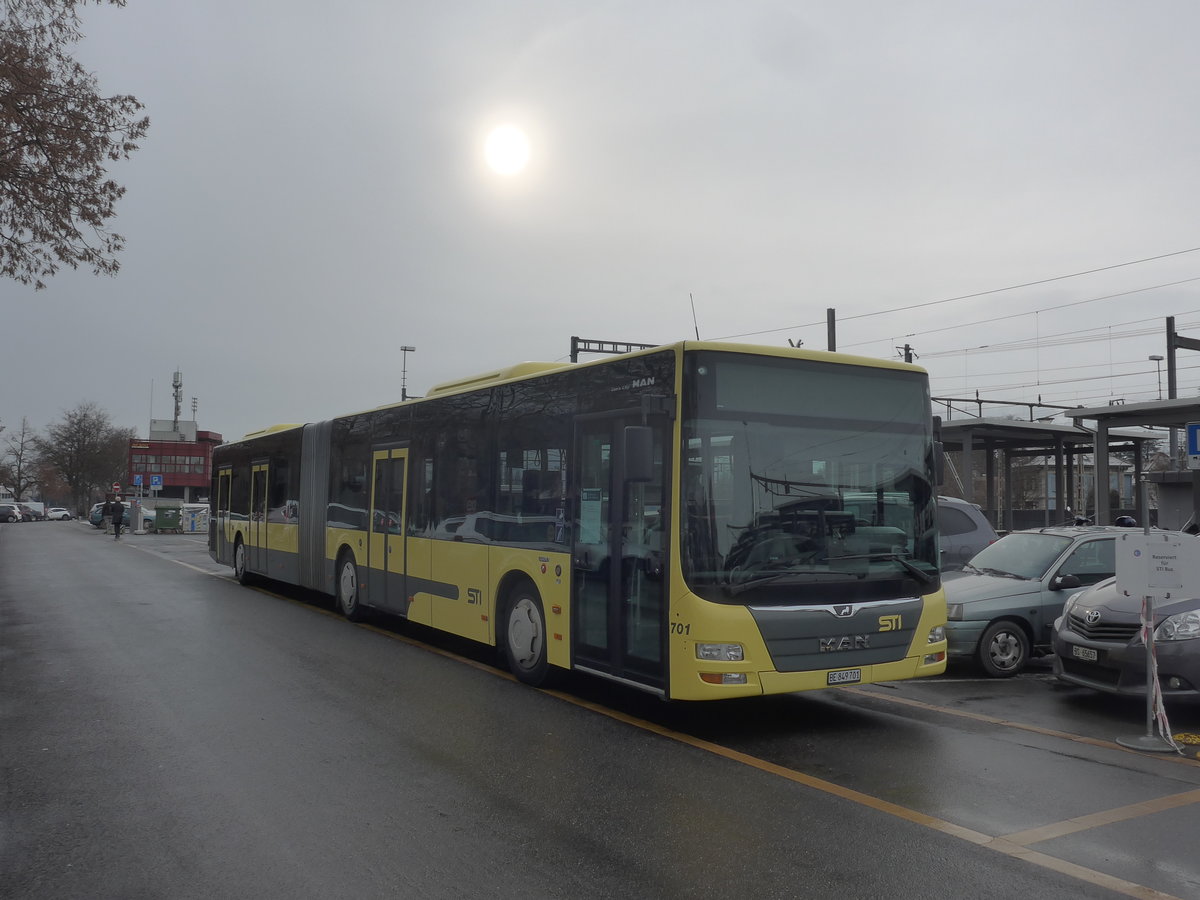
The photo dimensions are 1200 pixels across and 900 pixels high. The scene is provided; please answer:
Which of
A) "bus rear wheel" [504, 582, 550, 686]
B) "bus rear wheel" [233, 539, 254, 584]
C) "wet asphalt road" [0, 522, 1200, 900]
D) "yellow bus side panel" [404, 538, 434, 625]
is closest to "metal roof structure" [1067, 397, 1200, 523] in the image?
"wet asphalt road" [0, 522, 1200, 900]

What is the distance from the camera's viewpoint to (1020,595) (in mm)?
10094

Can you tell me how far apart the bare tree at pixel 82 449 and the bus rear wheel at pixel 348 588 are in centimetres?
8930

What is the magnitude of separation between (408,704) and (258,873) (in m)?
3.73

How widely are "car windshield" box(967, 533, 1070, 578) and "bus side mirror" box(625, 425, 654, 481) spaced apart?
566 centimetres

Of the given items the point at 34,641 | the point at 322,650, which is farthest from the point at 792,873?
the point at 34,641

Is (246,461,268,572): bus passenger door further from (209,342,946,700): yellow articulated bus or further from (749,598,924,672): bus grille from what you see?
(749,598,924,672): bus grille

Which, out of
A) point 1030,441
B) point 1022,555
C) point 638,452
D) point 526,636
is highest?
point 1030,441

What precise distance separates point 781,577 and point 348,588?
863cm

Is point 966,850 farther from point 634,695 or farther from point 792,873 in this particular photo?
point 634,695

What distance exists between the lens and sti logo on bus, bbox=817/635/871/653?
23.2 ft

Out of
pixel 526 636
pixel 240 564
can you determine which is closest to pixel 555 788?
pixel 526 636

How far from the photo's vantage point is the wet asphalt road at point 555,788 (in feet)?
14.6

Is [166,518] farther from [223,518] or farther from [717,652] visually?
[717,652]

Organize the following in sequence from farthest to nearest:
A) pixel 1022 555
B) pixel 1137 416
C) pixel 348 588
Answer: pixel 1137 416
pixel 348 588
pixel 1022 555
